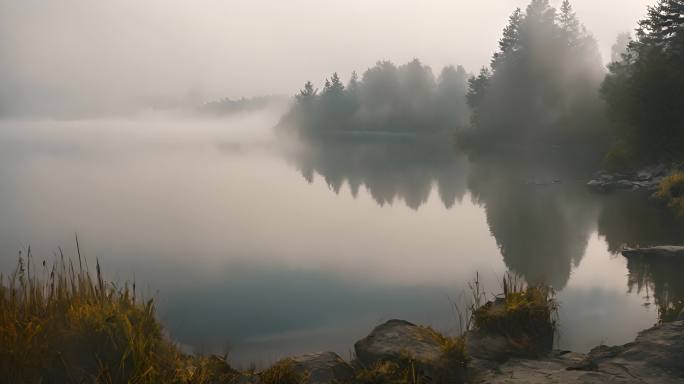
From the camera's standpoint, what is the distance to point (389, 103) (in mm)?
124000

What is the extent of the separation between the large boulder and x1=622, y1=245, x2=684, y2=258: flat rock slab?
10069 millimetres

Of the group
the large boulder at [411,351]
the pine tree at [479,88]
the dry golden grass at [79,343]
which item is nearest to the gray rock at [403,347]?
the large boulder at [411,351]

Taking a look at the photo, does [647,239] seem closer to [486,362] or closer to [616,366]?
[616,366]

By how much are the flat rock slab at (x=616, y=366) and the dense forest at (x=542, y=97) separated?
88.3 feet

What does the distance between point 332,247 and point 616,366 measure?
1134cm

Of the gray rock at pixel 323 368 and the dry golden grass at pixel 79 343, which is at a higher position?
the dry golden grass at pixel 79 343

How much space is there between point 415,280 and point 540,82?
5849 centimetres

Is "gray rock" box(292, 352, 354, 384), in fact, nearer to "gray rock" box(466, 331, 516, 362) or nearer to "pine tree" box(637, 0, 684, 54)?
"gray rock" box(466, 331, 516, 362)

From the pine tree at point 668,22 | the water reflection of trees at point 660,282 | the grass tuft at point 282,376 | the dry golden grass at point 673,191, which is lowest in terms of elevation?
the water reflection of trees at point 660,282

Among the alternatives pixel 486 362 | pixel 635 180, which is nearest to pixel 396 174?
pixel 635 180

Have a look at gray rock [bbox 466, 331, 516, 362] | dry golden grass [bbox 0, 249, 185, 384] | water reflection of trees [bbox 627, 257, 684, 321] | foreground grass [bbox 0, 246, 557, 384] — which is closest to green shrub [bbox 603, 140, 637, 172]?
water reflection of trees [bbox 627, 257, 684, 321]

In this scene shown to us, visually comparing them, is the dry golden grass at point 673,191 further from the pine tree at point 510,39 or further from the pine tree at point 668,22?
the pine tree at point 510,39

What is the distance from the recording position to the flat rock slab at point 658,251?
46.5 feet

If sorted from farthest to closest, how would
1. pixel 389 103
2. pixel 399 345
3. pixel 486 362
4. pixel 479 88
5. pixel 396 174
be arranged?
pixel 389 103
pixel 479 88
pixel 396 174
pixel 399 345
pixel 486 362
